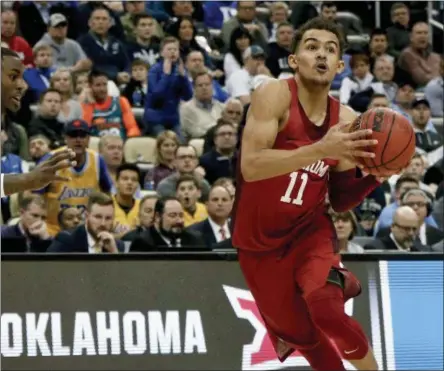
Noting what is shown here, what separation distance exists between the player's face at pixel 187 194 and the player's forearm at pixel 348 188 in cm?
375

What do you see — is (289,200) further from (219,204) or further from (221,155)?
(221,155)

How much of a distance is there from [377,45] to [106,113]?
3.87 metres

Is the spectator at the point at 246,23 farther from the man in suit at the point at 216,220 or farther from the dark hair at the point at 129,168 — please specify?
the man in suit at the point at 216,220

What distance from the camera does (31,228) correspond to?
9.73 metres

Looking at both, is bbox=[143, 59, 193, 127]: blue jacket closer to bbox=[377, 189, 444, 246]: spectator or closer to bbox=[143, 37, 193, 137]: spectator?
bbox=[143, 37, 193, 137]: spectator

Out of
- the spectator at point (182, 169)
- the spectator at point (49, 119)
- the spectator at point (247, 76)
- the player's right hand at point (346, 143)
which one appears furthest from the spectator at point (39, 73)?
the player's right hand at point (346, 143)

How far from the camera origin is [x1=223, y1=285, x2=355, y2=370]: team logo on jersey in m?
9.30

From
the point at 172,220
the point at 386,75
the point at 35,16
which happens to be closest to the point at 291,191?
the point at 172,220

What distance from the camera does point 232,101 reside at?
12172 mm

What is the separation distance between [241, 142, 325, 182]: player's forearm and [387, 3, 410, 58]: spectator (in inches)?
340

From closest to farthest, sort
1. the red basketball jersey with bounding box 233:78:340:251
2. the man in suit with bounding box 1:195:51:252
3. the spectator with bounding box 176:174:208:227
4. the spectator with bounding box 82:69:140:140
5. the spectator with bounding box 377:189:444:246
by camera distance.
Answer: the red basketball jersey with bounding box 233:78:340:251
the man in suit with bounding box 1:195:51:252
the spectator with bounding box 176:174:208:227
the spectator with bounding box 377:189:444:246
the spectator with bounding box 82:69:140:140

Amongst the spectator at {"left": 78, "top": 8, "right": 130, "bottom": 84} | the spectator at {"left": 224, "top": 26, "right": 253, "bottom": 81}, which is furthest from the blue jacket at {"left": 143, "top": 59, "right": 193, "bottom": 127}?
the spectator at {"left": 224, "top": 26, "right": 253, "bottom": 81}

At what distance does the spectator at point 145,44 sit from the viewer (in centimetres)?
1315

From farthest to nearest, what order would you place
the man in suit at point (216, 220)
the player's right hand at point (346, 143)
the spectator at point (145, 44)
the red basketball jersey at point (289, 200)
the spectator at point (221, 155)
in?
the spectator at point (145, 44) < the spectator at point (221, 155) < the man in suit at point (216, 220) < the red basketball jersey at point (289, 200) < the player's right hand at point (346, 143)
